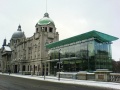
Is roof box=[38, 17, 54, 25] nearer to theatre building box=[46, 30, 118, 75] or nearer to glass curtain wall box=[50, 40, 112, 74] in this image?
theatre building box=[46, 30, 118, 75]

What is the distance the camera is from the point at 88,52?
165 ft

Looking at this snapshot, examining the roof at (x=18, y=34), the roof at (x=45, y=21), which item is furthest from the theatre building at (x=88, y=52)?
the roof at (x=18, y=34)

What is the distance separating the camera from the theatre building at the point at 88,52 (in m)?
49.1

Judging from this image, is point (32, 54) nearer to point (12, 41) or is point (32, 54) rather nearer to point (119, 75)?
point (12, 41)

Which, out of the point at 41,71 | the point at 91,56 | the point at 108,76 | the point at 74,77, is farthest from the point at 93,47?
the point at 41,71

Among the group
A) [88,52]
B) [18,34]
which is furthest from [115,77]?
[18,34]

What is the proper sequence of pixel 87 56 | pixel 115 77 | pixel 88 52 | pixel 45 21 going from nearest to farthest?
pixel 115 77, pixel 87 56, pixel 88 52, pixel 45 21

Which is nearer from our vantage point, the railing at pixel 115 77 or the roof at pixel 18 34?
the railing at pixel 115 77

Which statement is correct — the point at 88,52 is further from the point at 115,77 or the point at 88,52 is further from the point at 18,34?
the point at 18,34

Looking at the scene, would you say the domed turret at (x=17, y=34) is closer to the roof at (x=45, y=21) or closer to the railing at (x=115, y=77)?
the roof at (x=45, y=21)

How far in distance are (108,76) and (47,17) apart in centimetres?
5224

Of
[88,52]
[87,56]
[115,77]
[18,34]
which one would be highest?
[18,34]

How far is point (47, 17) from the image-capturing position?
3278 inches

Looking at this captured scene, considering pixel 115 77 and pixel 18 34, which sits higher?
pixel 18 34
